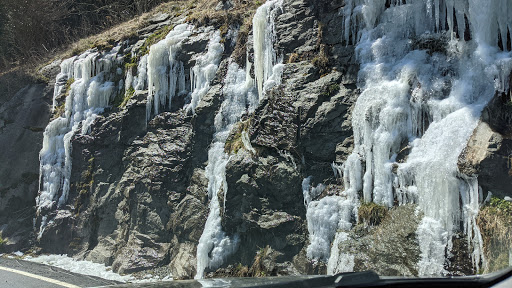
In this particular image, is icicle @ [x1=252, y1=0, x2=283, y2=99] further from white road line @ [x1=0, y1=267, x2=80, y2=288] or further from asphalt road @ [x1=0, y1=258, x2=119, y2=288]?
white road line @ [x1=0, y1=267, x2=80, y2=288]

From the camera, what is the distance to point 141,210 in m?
10.4

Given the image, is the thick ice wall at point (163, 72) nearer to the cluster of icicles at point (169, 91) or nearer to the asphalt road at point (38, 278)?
the cluster of icicles at point (169, 91)

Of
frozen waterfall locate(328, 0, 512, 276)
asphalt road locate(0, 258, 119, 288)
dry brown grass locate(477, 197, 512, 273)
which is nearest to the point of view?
dry brown grass locate(477, 197, 512, 273)

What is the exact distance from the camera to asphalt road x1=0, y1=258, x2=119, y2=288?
7199 mm

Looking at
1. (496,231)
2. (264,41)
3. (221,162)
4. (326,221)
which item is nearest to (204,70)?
(264,41)

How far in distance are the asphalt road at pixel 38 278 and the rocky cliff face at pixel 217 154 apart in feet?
6.05

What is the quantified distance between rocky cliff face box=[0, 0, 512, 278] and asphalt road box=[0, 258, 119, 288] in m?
1.84

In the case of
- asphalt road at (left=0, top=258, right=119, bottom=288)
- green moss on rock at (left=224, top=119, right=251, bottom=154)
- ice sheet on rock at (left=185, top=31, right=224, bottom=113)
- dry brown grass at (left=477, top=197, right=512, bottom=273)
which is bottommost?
asphalt road at (left=0, top=258, right=119, bottom=288)

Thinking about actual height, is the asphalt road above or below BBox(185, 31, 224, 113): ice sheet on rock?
below

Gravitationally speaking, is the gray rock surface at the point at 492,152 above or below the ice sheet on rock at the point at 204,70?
below

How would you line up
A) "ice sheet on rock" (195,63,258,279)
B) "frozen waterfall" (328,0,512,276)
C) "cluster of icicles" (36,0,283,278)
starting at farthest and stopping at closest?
"cluster of icicles" (36,0,283,278) < "ice sheet on rock" (195,63,258,279) < "frozen waterfall" (328,0,512,276)

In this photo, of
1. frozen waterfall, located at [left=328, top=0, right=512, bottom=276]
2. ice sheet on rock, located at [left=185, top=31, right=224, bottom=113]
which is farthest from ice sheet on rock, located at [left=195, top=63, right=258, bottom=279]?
frozen waterfall, located at [left=328, top=0, right=512, bottom=276]

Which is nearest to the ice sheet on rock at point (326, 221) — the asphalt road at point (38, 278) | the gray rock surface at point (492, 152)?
the gray rock surface at point (492, 152)

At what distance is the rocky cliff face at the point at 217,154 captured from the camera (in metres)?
7.25
